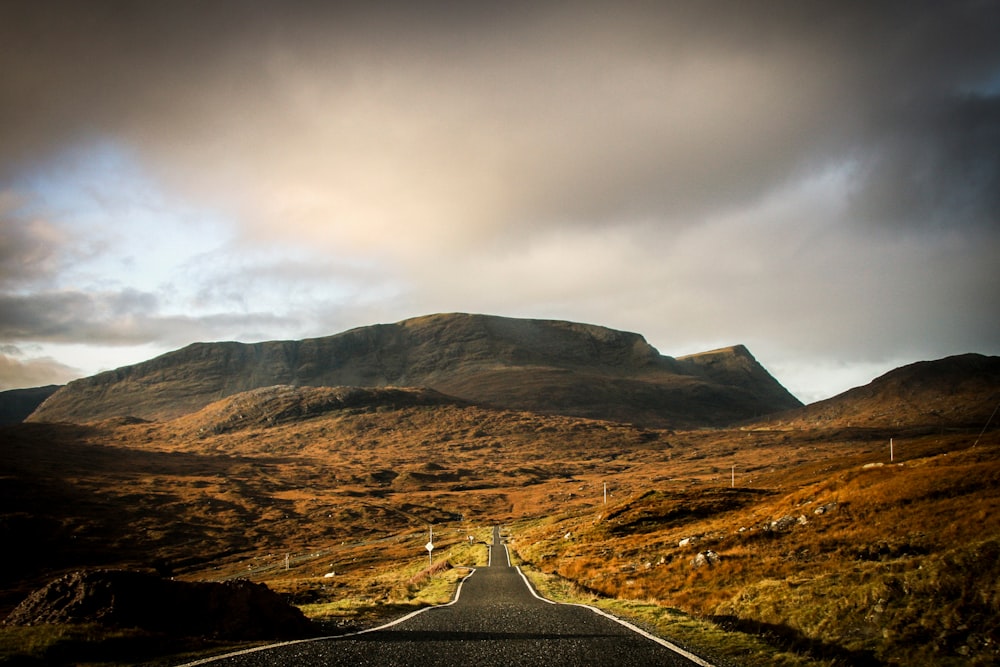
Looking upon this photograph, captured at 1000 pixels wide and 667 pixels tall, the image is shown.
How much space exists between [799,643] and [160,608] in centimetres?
1650

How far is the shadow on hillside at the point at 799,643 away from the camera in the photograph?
12.7 m

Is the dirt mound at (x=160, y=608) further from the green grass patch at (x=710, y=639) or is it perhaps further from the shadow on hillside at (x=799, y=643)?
the shadow on hillside at (x=799, y=643)

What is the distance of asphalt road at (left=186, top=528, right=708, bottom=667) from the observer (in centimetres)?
1063

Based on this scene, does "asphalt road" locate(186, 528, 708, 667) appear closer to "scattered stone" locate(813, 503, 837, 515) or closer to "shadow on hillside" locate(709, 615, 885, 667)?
"shadow on hillside" locate(709, 615, 885, 667)

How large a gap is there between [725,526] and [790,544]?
12.1m

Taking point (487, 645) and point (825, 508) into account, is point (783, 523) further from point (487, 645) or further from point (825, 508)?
point (487, 645)

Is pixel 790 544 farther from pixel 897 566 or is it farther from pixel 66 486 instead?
pixel 66 486

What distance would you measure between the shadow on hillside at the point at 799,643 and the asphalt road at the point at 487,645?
352 centimetres

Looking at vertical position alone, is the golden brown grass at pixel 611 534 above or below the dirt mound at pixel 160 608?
below

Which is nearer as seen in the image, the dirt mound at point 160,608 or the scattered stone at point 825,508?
the dirt mound at point 160,608

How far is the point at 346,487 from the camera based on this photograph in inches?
6801

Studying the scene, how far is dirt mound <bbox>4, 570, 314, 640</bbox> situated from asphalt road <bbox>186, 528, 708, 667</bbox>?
10.9 feet

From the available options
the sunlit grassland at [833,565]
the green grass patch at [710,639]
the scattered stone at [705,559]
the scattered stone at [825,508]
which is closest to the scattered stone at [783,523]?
the sunlit grassland at [833,565]

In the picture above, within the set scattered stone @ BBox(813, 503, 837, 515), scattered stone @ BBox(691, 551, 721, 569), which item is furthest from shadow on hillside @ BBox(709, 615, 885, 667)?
scattered stone @ BBox(813, 503, 837, 515)
